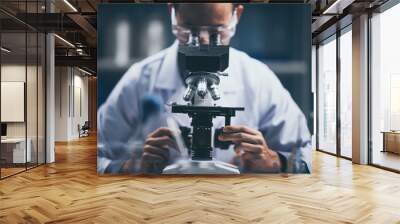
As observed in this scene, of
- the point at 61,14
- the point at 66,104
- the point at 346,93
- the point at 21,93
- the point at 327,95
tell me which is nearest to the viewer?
the point at 21,93

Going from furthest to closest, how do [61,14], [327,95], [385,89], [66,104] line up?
[66,104]
[327,95]
[61,14]
[385,89]

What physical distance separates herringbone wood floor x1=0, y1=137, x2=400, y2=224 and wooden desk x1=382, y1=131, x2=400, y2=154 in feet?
4.45

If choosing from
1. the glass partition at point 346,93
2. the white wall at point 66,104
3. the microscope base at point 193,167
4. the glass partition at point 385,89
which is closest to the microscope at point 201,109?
the microscope base at point 193,167

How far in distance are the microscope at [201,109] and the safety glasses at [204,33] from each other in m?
0.07

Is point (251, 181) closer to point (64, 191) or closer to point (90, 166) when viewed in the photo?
point (64, 191)

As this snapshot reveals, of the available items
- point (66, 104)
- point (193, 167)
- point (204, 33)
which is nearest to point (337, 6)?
point (204, 33)

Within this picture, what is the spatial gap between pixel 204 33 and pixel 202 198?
2.83 meters

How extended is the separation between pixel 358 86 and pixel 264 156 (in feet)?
9.99

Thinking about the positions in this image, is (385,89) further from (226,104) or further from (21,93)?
(21,93)

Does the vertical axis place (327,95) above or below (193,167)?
above

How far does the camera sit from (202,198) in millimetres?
4555

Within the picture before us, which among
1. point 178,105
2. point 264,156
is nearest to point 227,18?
point 178,105

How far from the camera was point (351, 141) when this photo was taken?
8.08 m

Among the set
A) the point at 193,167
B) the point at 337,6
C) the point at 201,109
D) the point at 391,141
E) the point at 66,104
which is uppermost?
the point at 337,6
